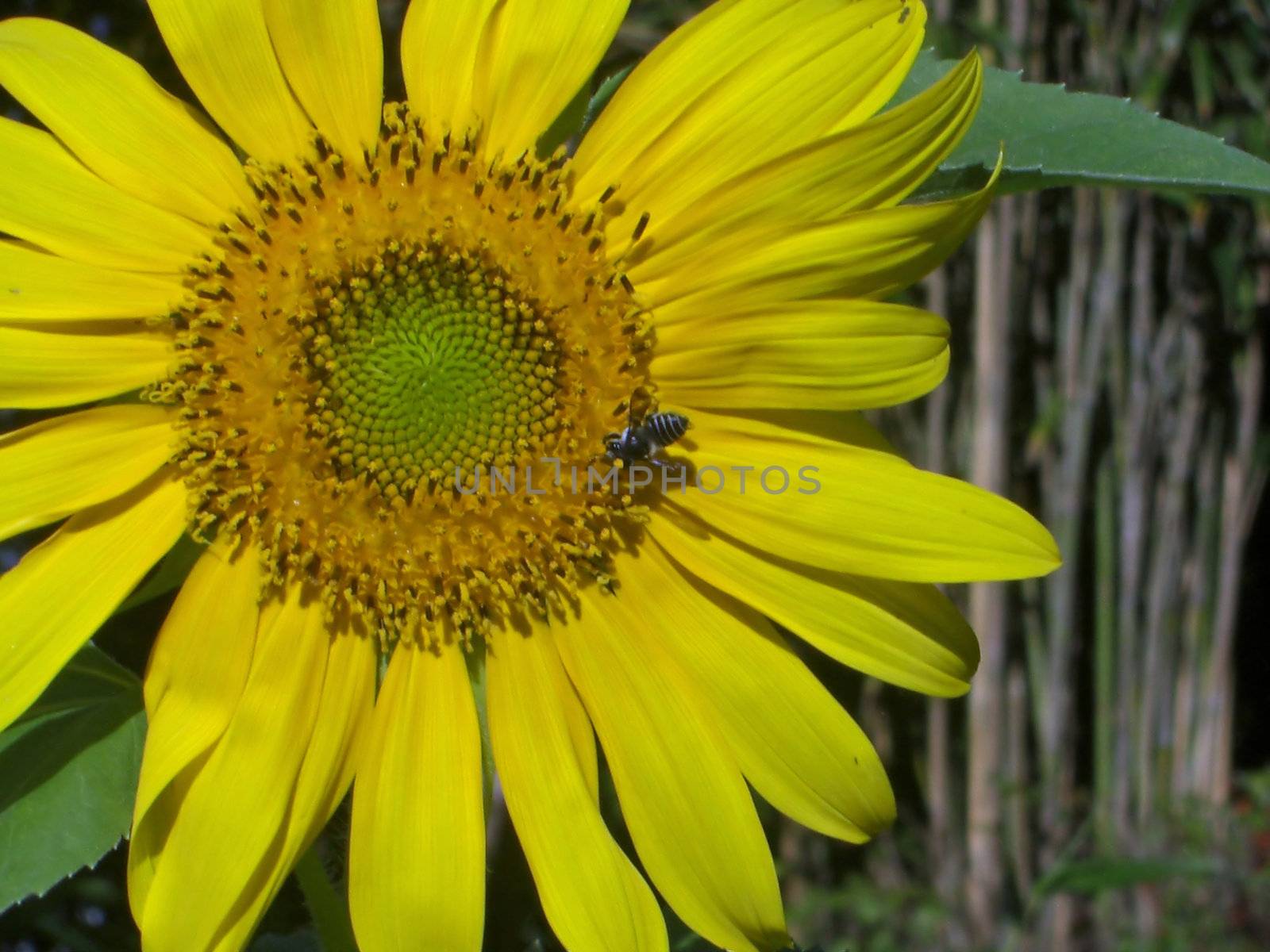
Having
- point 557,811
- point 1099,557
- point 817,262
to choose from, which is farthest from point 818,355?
point 1099,557

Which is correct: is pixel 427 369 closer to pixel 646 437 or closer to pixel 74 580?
pixel 646 437

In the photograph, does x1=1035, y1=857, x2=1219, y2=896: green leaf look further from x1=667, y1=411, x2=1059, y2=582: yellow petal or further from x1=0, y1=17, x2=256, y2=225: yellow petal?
x1=0, y1=17, x2=256, y2=225: yellow petal

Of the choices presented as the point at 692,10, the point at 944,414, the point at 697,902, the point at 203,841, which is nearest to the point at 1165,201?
the point at 944,414

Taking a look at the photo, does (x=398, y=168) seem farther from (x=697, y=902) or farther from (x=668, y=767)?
(x=697, y=902)

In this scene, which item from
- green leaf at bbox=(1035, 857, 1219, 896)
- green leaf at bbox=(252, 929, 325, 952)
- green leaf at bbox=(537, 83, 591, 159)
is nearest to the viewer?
green leaf at bbox=(537, 83, 591, 159)

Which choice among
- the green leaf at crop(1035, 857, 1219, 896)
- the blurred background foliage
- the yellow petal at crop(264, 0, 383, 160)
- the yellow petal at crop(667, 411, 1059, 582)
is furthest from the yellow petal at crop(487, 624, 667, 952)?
the blurred background foliage
